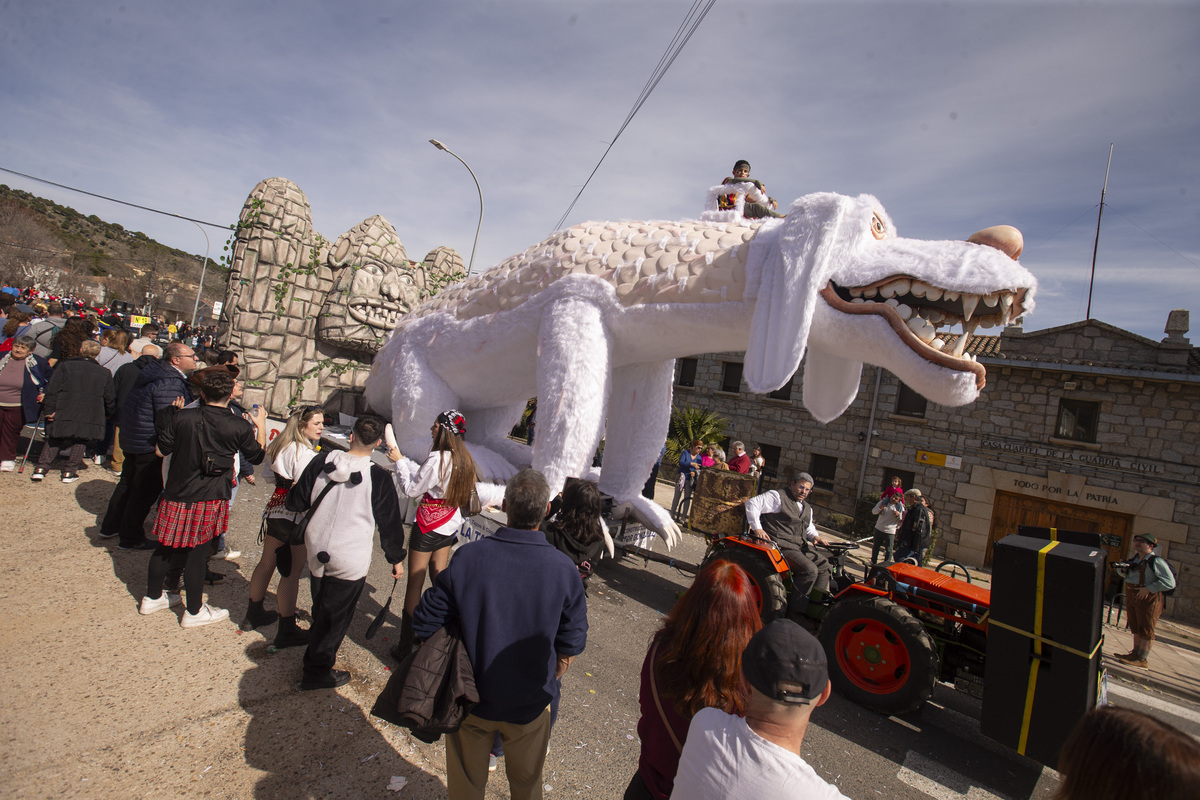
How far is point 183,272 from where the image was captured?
171 feet

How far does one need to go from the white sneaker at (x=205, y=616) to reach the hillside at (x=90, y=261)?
12.1m

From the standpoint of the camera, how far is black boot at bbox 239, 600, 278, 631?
304cm

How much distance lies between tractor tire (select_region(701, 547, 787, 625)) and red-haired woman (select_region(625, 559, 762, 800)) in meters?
2.35

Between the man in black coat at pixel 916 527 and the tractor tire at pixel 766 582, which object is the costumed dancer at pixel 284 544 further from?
the man in black coat at pixel 916 527

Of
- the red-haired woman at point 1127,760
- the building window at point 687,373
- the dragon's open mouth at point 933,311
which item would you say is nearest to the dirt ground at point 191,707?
the red-haired woman at point 1127,760

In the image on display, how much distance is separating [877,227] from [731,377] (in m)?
11.7

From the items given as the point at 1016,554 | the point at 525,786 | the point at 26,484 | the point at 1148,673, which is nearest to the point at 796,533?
the point at 1016,554

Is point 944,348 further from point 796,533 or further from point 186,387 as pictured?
point 186,387

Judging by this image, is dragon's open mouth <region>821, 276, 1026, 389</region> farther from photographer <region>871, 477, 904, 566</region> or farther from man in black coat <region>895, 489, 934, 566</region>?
photographer <region>871, 477, 904, 566</region>

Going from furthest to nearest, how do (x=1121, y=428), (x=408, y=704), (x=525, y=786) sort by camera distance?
(x=1121, y=428) → (x=525, y=786) → (x=408, y=704)

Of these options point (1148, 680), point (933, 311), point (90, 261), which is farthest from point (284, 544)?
point (90, 261)

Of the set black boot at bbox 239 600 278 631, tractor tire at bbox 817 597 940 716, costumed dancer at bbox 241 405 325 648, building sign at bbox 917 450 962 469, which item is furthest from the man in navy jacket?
building sign at bbox 917 450 962 469

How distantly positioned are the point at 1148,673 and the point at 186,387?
8.93 meters

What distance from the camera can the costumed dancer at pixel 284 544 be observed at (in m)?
2.89
